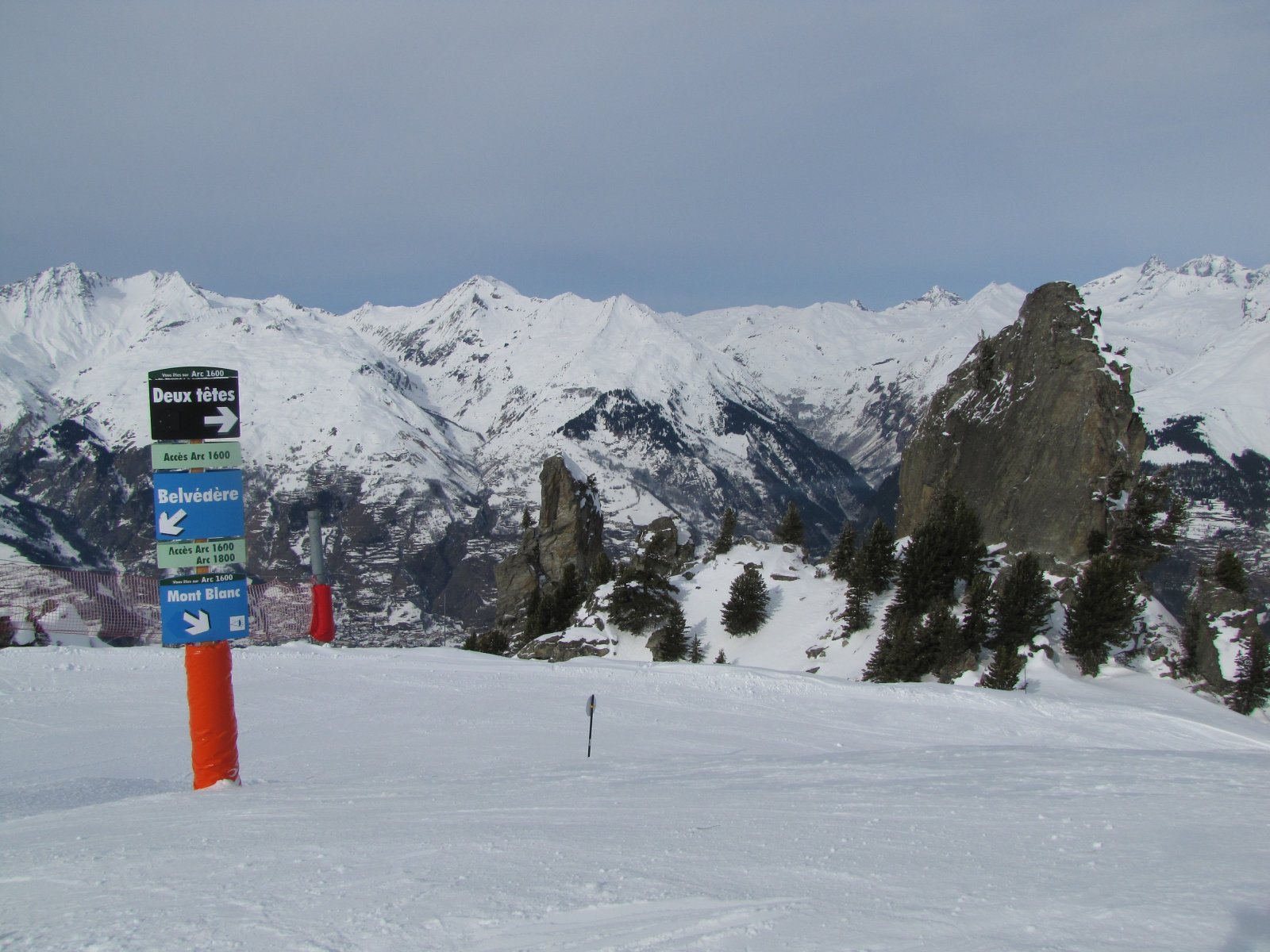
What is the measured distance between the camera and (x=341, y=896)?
645cm

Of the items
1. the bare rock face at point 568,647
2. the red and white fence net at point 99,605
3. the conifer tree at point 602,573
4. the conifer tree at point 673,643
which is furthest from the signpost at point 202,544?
the conifer tree at point 602,573

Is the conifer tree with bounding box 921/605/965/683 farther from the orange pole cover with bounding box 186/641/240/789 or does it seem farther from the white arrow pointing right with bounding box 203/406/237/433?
the white arrow pointing right with bounding box 203/406/237/433

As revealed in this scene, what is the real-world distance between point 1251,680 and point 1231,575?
670 cm

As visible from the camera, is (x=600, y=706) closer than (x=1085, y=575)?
Yes

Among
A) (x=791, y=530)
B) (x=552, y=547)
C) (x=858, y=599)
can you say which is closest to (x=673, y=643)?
(x=858, y=599)

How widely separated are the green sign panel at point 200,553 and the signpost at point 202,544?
11 mm

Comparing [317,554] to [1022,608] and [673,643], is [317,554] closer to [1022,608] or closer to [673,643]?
[1022,608]

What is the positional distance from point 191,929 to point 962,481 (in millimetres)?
48035

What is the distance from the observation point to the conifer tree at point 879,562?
139ft

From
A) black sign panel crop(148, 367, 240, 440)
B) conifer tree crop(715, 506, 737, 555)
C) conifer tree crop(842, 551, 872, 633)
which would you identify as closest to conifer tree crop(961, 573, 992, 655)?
conifer tree crop(842, 551, 872, 633)

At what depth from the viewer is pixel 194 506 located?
1233cm

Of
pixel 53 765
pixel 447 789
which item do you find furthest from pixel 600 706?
pixel 53 765

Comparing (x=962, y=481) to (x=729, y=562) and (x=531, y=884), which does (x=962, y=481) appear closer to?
(x=729, y=562)

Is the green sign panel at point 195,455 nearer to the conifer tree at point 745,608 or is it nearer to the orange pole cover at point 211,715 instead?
the orange pole cover at point 211,715
